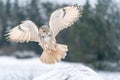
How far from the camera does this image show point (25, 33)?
175 cm

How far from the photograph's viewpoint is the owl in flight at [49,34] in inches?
67.5

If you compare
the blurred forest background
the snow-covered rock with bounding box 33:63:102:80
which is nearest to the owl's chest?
the snow-covered rock with bounding box 33:63:102:80

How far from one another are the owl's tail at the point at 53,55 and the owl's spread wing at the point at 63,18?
0.06m

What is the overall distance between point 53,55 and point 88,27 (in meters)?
5.82

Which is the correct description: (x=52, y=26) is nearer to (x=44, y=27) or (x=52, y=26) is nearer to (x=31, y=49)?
(x=44, y=27)

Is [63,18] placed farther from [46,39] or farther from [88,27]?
[88,27]

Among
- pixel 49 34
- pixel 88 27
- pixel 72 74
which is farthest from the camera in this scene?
pixel 88 27

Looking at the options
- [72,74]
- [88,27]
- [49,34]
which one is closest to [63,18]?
[49,34]

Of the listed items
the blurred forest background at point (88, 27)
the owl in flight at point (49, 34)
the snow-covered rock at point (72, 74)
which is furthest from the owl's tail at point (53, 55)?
the blurred forest background at point (88, 27)

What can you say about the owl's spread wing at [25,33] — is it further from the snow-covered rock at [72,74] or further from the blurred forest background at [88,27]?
the blurred forest background at [88,27]

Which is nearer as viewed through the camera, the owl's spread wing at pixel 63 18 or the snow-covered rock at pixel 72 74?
the snow-covered rock at pixel 72 74

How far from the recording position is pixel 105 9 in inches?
299

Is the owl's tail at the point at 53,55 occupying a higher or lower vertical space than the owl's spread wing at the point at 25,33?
lower

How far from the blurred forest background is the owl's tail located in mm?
4817
